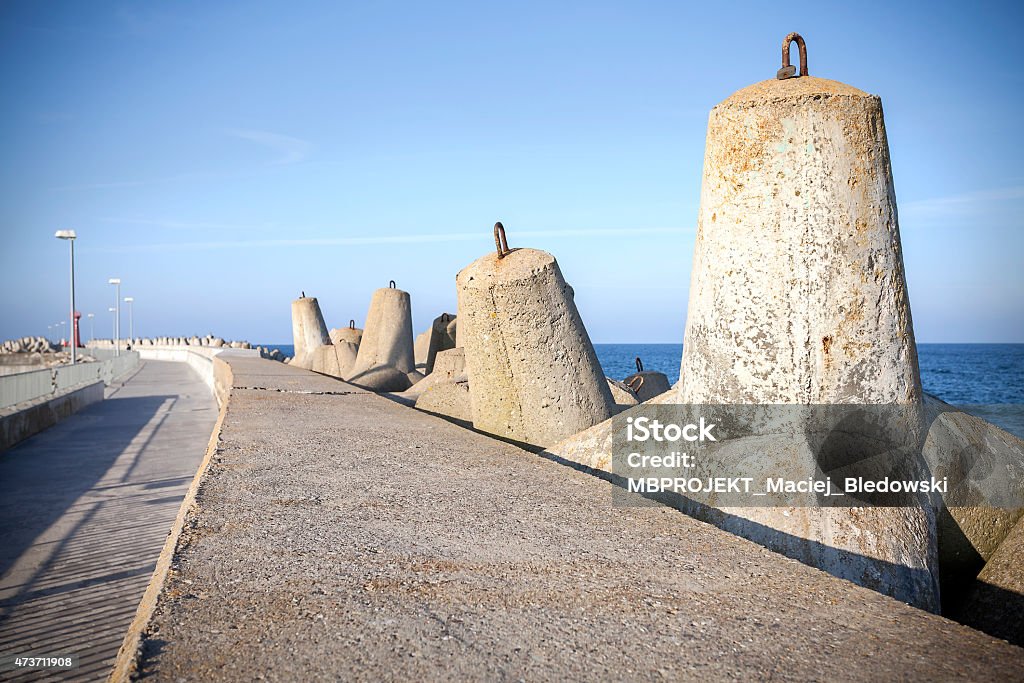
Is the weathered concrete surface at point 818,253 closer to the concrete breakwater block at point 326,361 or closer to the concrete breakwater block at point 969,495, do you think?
the concrete breakwater block at point 969,495

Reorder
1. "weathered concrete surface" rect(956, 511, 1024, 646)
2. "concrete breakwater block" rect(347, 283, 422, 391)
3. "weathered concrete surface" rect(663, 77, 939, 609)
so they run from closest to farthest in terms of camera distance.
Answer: "weathered concrete surface" rect(956, 511, 1024, 646) → "weathered concrete surface" rect(663, 77, 939, 609) → "concrete breakwater block" rect(347, 283, 422, 391)

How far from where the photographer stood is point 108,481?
8.50 metres

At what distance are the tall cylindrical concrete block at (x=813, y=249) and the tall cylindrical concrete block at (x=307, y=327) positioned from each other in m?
17.0

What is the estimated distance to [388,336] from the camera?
Answer: 1405cm

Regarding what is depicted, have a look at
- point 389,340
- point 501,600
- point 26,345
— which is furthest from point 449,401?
point 26,345

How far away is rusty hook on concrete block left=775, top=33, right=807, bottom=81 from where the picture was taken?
384 centimetres

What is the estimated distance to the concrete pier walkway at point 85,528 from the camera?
4172 millimetres

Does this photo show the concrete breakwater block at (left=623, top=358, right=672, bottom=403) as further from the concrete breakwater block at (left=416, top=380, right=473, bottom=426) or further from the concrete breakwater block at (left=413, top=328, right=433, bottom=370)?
the concrete breakwater block at (left=413, top=328, right=433, bottom=370)

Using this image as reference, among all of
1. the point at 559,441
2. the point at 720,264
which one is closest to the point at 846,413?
the point at 720,264

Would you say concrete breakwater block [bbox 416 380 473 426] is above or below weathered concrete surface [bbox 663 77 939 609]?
below

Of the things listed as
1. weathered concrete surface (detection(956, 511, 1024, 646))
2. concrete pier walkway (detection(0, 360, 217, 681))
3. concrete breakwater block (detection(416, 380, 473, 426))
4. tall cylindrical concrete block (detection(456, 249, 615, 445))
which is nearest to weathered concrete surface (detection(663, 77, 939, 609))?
weathered concrete surface (detection(956, 511, 1024, 646))

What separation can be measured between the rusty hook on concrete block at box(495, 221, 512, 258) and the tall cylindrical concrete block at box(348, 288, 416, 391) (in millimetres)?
8150

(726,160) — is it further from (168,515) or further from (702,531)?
(168,515)

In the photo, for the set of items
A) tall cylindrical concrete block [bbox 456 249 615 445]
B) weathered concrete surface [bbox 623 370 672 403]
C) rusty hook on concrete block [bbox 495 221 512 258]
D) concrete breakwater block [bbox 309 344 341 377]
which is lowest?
concrete breakwater block [bbox 309 344 341 377]
